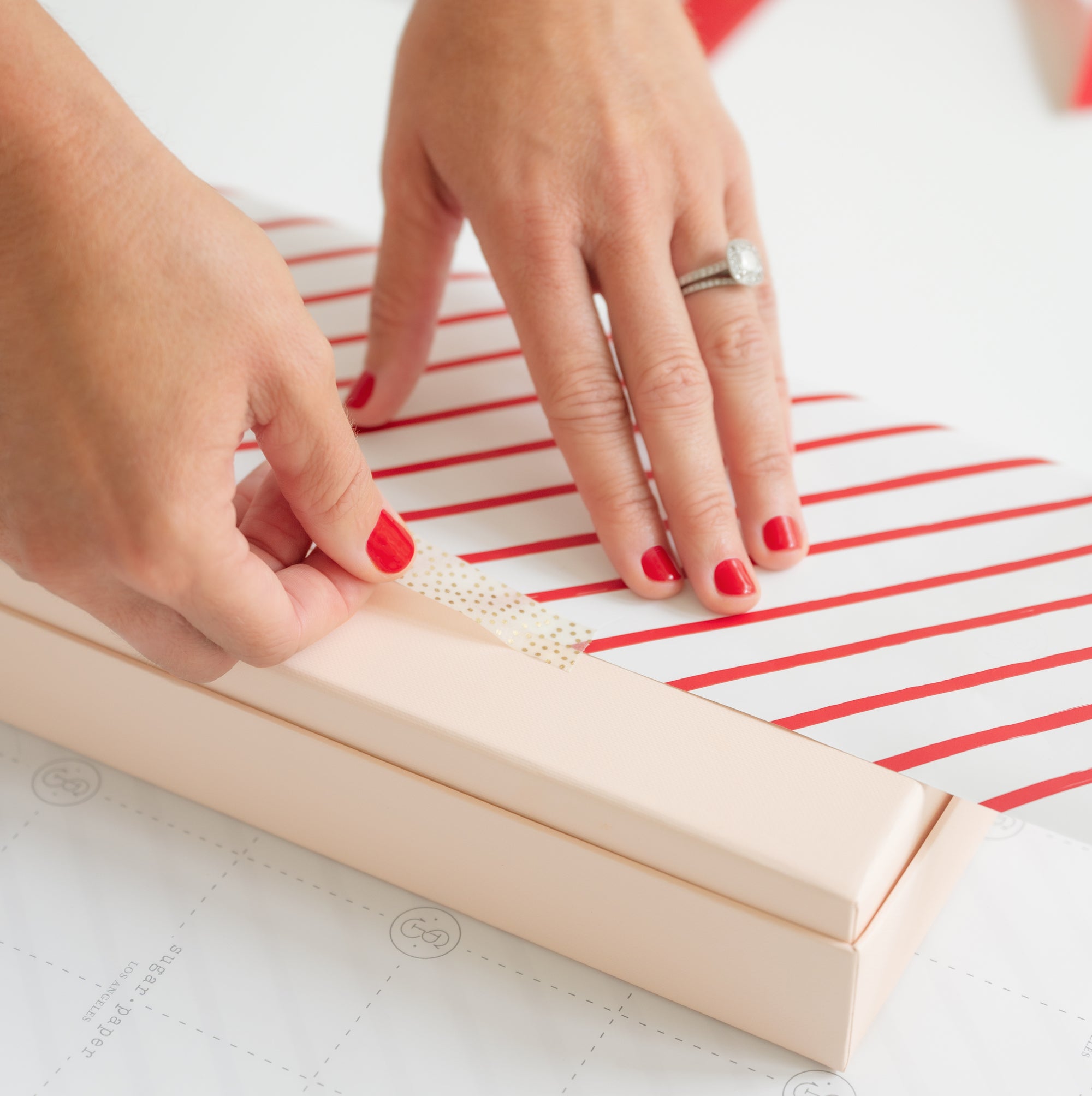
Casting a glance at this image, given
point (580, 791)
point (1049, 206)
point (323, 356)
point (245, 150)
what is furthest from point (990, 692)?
point (245, 150)

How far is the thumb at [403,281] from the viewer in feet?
2.79

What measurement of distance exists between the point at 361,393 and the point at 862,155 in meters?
0.77

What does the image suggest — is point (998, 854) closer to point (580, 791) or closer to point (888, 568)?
point (888, 568)

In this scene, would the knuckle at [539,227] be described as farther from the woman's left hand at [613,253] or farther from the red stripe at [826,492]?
the red stripe at [826,492]

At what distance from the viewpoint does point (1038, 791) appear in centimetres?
60

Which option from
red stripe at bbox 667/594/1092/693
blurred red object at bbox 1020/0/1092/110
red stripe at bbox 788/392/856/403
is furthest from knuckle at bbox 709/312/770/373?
blurred red object at bbox 1020/0/1092/110

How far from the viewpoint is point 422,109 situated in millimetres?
831

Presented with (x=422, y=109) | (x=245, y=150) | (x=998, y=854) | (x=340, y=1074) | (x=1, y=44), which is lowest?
(x=998, y=854)

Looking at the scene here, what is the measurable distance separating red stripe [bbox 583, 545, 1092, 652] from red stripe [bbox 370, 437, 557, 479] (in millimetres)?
150

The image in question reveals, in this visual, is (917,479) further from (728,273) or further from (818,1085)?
(818,1085)

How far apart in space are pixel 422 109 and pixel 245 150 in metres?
0.63

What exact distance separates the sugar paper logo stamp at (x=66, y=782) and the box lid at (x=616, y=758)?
126 millimetres

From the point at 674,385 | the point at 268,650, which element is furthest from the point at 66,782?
the point at 674,385

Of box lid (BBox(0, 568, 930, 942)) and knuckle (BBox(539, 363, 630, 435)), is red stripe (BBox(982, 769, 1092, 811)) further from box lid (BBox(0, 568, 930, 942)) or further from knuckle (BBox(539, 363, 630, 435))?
knuckle (BBox(539, 363, 630, 435))
